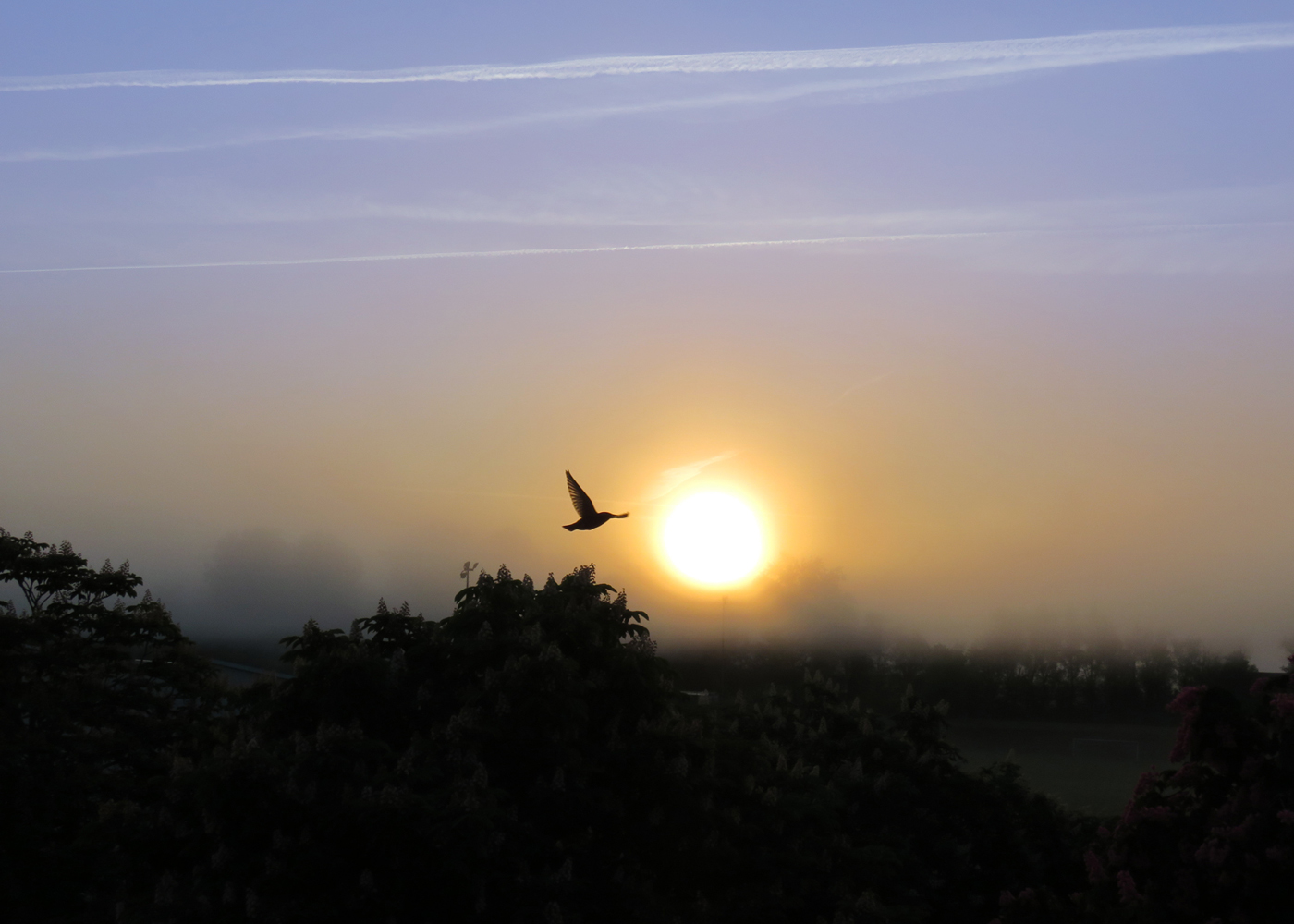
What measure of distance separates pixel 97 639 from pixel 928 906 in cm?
1648

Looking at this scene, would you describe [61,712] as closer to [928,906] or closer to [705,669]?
[928,906]

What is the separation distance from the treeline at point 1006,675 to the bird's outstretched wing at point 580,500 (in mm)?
50101

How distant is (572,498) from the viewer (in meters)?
19.4

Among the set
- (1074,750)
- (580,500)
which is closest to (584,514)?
(580,500)

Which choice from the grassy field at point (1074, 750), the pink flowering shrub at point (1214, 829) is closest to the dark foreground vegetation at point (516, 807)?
the pink flowering shrub at point (1214, 829)

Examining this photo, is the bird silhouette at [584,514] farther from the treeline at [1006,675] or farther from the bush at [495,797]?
the treeline at [1006,675]

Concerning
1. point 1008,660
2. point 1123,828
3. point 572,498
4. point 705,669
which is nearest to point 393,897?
point 572,498

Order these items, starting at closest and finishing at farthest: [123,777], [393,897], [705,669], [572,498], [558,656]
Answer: [393,897], [558,656], [572,498], [123,777], [705,669]

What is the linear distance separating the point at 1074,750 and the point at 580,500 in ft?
188

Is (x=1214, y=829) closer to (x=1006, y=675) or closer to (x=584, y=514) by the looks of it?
(x=584, y=514)

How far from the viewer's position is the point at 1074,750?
69625 mm

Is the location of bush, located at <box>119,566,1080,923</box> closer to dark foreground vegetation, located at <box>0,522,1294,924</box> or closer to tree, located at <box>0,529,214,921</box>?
dark foreground vegetation, located at <box>0,522,1294,924</box>

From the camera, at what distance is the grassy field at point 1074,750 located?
208ft

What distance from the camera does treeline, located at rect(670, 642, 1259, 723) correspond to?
72.9 meters
